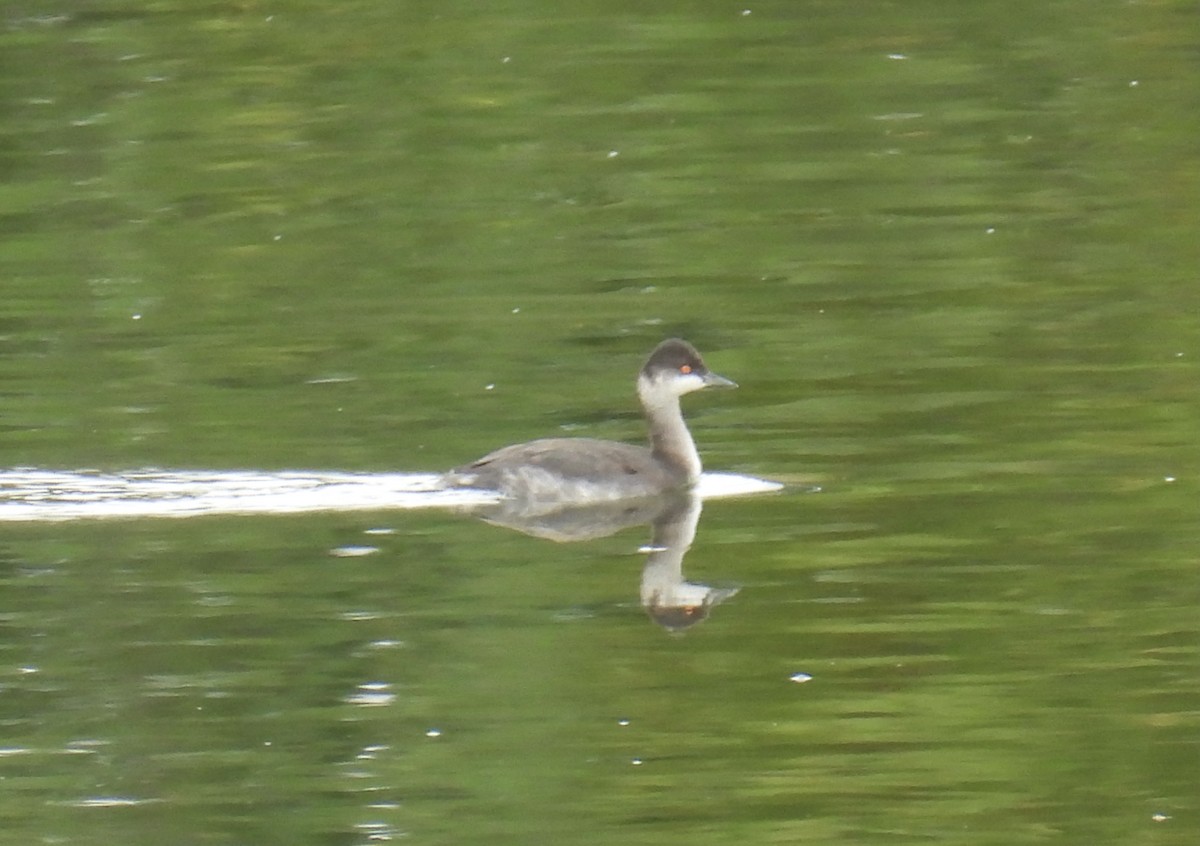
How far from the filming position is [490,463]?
489 inches

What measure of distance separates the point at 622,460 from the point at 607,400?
1.73 meters

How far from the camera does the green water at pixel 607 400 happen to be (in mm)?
8727

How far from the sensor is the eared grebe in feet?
40.8

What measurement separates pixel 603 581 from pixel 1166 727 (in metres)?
2.78

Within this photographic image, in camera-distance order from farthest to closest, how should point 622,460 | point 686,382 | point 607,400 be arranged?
point 607,400 → point 686,382 → point 622,460

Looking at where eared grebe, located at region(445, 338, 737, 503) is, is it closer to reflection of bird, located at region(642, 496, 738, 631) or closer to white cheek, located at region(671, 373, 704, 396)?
white cheek, located at region(671, 373, 704, 396)

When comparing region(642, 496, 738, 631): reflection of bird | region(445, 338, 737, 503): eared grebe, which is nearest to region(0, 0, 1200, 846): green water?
region(642, 496, 738, 631): reflection of bird

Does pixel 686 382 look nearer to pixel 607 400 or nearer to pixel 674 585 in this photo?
pixel 607 400

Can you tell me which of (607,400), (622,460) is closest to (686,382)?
(622,460)

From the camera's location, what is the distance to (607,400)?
14648mm

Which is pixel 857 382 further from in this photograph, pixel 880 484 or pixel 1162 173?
pixel 1162 173

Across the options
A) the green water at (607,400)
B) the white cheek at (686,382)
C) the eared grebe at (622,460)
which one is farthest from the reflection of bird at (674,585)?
the white cheek at (686,382)

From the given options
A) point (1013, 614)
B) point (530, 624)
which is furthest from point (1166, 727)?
point (530, 624)

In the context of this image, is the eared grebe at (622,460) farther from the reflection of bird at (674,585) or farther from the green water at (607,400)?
the reflection of bird at (674,585)
